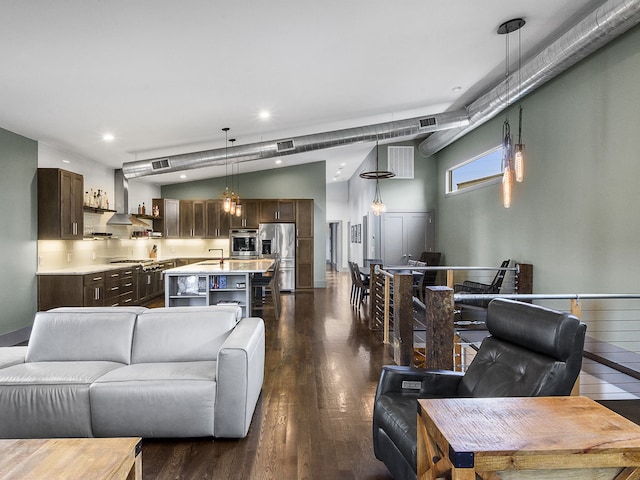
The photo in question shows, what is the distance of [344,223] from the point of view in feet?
54.0

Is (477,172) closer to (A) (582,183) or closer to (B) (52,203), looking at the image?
(A) (582,183)

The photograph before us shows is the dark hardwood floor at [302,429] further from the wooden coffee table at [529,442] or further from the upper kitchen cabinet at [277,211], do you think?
the upper kitchen cabinet at [277,211]

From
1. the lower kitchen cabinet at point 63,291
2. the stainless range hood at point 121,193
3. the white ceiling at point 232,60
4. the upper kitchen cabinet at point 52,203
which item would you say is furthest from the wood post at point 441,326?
the stainless range hood at point 121,193

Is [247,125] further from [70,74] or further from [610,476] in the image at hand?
[610,476]

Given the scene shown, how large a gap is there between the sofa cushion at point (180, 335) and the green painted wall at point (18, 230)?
3.32 m


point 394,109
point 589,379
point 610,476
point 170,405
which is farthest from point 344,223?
point 610,476

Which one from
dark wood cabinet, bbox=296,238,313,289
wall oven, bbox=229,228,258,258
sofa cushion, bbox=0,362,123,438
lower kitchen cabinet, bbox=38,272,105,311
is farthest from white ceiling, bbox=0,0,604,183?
dark wood cabinet, bbox=296,238,313,289

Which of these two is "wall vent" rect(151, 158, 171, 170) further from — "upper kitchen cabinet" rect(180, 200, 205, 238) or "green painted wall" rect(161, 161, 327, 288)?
"green painted wall" rect(161, 161, 327, 288)

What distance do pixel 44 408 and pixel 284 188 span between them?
8.16m

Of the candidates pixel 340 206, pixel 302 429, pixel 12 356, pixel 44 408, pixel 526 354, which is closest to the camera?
pixel 526 354

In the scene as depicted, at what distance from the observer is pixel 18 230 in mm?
5363

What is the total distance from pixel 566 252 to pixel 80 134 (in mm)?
6762

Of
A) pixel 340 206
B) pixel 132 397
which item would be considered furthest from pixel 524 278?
pixel 340 206

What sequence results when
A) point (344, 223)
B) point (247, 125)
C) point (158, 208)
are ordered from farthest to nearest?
point (344, 223) → point (158, 208) → point (247, 125)
